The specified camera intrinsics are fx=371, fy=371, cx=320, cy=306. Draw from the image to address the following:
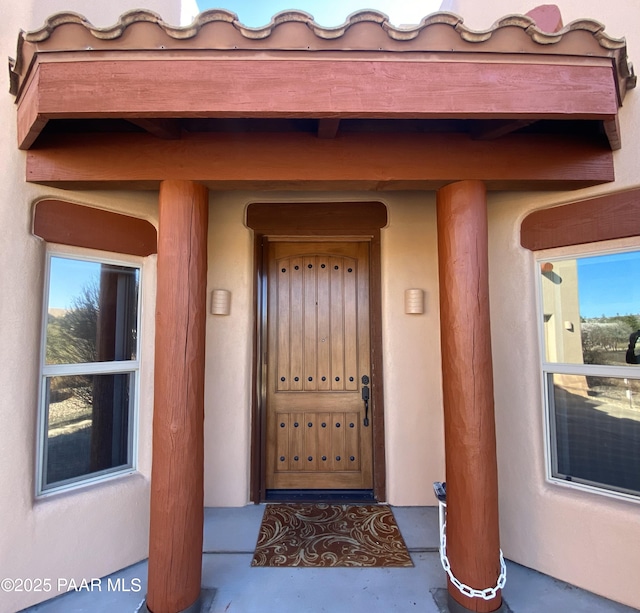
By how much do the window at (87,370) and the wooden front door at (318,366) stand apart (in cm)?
119

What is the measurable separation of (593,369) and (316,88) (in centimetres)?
230

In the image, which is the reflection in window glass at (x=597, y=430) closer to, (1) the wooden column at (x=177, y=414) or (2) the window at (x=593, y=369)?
(2) the window at (x=593, y=369)

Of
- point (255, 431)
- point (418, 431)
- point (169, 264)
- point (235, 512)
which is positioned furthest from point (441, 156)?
point (235, 512)

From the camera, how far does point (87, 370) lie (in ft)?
7.98

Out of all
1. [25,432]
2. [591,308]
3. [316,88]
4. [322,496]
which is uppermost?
[316,88]

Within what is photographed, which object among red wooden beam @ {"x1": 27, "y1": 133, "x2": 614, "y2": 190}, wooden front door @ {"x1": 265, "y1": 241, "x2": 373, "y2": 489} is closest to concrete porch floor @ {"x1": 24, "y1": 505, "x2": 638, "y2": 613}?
wooden front door @ {"x1": 265, "y1": 241, "x2": 373, "y2": 489}

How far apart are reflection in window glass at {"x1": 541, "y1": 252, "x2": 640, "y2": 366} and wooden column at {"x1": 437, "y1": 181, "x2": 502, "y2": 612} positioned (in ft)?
2.43

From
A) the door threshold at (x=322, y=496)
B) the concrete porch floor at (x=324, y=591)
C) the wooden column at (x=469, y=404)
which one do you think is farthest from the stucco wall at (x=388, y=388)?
the wooden column at (x=469, y=404)

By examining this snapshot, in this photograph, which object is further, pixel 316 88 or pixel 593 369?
pixel 593 369

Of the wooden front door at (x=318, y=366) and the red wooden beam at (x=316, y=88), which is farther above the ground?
the red wooden beam at (x=316, y=88)

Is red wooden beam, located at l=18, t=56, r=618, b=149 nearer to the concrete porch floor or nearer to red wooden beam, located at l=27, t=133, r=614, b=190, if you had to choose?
red wooden beam, located at l=27, t=133, r=614, b=190

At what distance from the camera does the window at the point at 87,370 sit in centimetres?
230

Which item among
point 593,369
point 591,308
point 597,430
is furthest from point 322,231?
point 597,430

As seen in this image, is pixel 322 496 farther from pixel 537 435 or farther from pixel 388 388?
pixel 537 435
